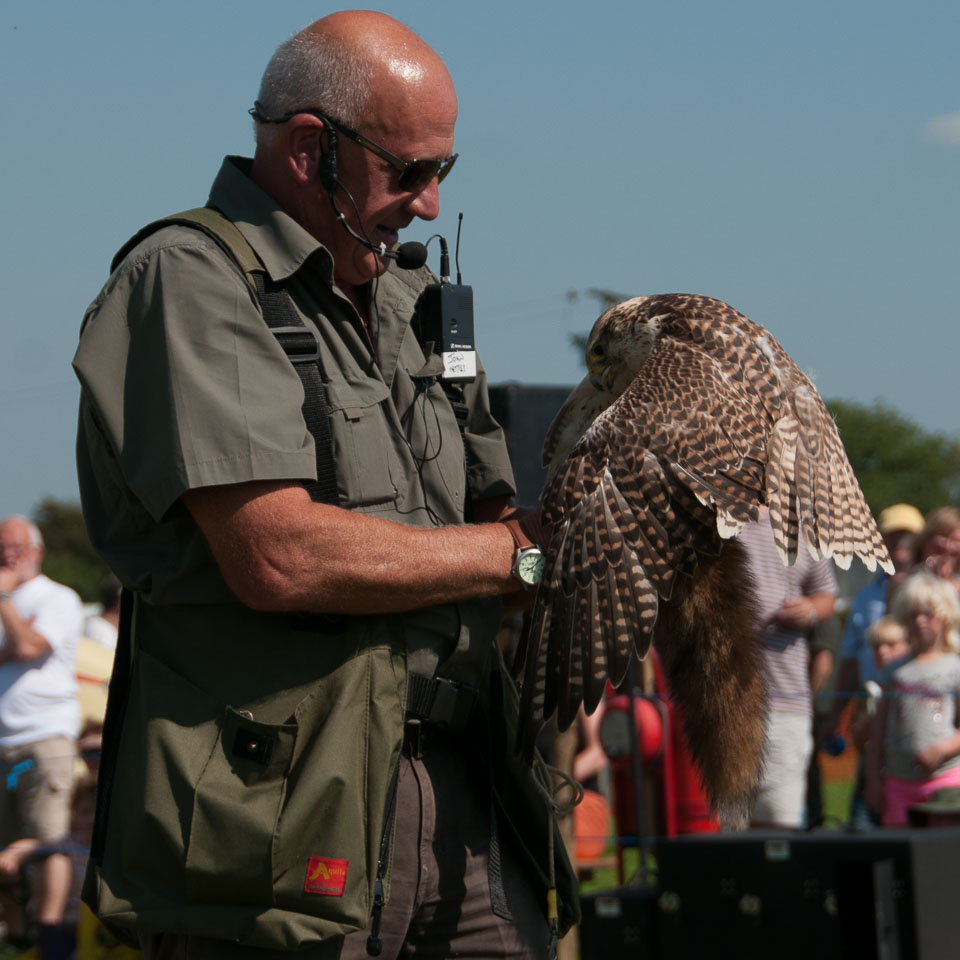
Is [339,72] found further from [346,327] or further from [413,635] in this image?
[413,635]

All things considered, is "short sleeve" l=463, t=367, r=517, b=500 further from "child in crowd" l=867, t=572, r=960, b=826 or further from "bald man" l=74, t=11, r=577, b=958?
"child in crowd" l=867, t=572, r=960, b=826

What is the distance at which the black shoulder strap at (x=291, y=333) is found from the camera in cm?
261

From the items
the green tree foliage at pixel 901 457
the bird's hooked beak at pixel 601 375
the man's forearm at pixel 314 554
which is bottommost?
the green tree foliage at pixel 901 457

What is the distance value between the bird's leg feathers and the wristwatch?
1.58 feet

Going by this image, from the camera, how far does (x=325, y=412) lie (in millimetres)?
2629

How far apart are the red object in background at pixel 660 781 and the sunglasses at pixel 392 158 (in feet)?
14.7

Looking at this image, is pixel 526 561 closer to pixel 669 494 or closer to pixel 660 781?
pixel 669 494

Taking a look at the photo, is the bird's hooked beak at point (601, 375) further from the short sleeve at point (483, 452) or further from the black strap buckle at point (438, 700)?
the black strap buckle at point (438, 700)

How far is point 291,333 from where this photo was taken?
2.61 m

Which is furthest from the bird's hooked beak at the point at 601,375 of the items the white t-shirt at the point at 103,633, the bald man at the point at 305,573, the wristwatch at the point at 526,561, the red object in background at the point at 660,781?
the white t-shirt at the point at 103,633

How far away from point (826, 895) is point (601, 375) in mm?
1711

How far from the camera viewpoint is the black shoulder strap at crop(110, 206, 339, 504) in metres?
2.61

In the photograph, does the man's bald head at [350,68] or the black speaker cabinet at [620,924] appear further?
the black speaker cabinet at [620,924]

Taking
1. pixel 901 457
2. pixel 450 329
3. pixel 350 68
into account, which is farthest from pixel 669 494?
pixel 901 457
